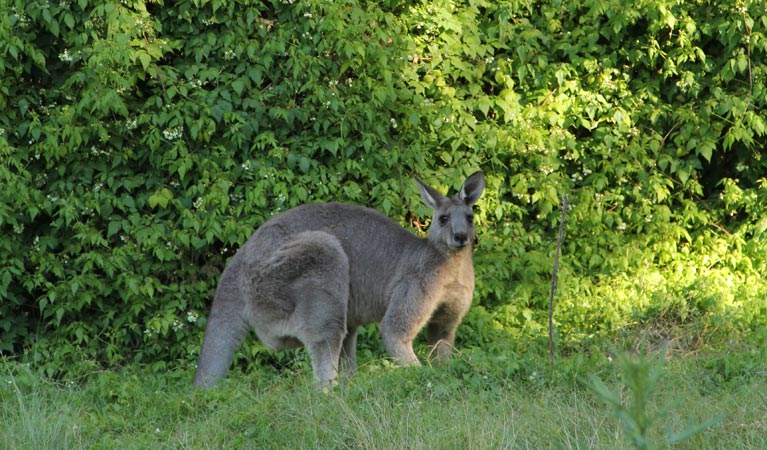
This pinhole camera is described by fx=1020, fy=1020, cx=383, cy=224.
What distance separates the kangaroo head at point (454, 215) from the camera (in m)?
6.88

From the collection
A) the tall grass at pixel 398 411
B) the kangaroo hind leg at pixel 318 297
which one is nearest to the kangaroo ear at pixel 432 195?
the kangaroo hind leg at pixel 318 297

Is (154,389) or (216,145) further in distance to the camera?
(216,145)

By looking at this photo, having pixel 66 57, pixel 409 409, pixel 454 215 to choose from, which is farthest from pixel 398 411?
pixel 66 57

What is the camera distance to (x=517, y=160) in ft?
29.9

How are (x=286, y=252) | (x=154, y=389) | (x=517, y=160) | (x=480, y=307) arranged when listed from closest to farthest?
(x=286, y=252) < (x=154, y=389) < (x=480, y=307) < (x=517, y=160)

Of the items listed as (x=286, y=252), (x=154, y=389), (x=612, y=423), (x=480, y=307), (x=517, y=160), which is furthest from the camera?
(x=517, y=160)

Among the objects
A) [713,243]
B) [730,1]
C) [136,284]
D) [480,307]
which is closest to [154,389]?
[136,284]

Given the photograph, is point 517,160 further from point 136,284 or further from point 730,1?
point 136,284

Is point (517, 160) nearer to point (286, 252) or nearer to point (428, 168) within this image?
point (428, 168)

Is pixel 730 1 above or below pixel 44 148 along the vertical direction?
above

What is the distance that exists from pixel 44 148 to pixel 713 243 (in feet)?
19.2

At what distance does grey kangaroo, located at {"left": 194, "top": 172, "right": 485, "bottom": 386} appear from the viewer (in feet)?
21.9

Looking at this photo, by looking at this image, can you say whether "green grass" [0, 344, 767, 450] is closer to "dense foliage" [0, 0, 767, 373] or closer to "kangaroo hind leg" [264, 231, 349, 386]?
"kangaroo hind leg" [264, 231, 349, 386]

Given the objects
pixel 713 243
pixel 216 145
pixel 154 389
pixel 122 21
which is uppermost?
pixel 122 21
